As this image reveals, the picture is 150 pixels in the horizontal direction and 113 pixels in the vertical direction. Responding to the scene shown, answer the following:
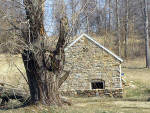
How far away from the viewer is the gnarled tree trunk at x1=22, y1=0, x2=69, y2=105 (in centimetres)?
888

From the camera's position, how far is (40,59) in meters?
9.37

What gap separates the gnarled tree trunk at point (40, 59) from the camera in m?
8.88

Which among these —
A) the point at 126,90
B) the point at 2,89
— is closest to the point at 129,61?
the point at 126,90

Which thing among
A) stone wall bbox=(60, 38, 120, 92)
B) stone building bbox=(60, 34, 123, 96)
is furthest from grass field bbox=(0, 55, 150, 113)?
stone wall bbox=(60, 38, 120, 92)

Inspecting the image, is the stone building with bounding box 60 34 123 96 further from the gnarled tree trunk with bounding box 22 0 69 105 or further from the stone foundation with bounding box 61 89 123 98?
the gnarled tree trunk with bounding box 22 0 69 105

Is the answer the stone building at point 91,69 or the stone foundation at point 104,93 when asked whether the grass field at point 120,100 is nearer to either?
the stone foundation at point 104,93

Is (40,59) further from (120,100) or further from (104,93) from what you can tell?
(104,93)

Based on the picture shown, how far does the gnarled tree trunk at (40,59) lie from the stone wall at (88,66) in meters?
9.07

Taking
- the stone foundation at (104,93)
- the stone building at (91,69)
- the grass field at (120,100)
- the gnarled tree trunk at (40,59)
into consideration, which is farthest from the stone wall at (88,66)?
the gnarled tree trunk at (40,59)

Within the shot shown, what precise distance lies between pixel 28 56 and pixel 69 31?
1679 millimetres

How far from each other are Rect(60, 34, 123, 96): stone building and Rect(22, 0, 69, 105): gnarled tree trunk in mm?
9064

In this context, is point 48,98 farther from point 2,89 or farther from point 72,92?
point 72,92

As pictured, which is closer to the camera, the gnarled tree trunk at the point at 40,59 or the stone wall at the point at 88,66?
the gnarled tree trunk at the point at 40,59

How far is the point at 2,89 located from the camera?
11.8m
